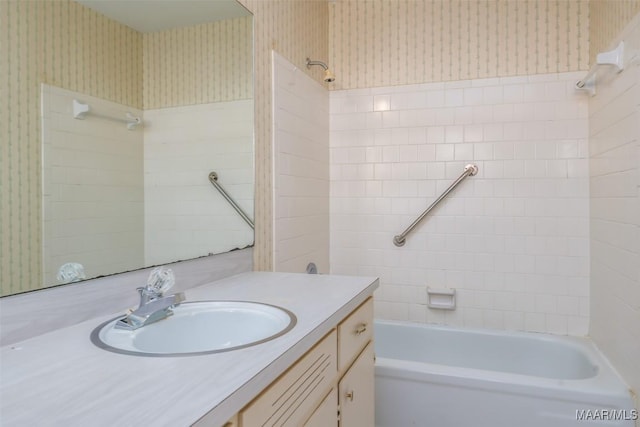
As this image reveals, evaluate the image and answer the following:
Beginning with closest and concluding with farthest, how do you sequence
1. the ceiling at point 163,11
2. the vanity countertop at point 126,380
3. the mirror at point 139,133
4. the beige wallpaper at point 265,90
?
the vanity countertop at point 126,380
the mirror at point 139,133
the ceiling at point 163,11
the beige wallpaper at point 265,90

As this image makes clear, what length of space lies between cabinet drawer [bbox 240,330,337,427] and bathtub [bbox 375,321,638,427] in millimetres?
913

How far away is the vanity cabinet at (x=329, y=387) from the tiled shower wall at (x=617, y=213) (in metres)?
1.08

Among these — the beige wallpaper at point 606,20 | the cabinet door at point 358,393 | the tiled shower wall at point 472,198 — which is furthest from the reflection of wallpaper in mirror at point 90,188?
the beige wallpaper at point 606,20

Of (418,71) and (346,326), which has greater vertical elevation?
(418,71)

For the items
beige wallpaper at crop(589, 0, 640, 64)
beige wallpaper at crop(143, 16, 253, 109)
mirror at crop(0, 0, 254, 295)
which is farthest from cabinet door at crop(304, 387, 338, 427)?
beige wallpaper at crop(589, 0, 640, 64)

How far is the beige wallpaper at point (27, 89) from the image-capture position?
83 centimetres

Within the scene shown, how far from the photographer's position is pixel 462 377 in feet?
5.69

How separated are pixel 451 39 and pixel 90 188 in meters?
2.20

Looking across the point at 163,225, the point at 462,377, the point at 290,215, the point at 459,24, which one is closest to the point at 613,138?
the point at 459,24

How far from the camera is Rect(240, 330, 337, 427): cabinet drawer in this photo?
689 millimetres

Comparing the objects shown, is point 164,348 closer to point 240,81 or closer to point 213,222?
point 213,222

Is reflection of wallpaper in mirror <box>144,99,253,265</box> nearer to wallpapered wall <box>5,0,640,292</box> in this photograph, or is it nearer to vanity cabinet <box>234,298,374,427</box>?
wallpapered wall <box>5,0,640,292</box>

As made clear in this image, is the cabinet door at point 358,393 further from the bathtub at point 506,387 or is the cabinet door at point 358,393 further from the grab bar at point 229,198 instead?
the grab bar at point 229,198

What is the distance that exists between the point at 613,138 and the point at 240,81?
5.48 ft
